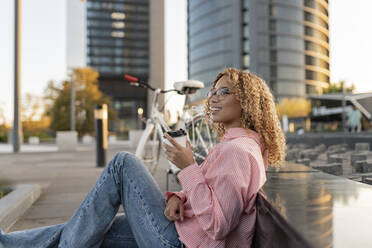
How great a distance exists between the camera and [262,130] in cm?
180

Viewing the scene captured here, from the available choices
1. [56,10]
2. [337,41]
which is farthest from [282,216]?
[56,10]

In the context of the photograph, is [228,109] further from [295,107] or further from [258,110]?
[295,107]

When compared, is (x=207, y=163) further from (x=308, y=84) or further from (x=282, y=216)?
(x=308, y=84)

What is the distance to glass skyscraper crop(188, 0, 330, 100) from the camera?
5191 cm

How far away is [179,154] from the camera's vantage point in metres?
1.62

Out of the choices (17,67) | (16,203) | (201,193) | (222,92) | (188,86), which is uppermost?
(17,67)

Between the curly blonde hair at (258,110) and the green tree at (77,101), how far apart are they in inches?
1367

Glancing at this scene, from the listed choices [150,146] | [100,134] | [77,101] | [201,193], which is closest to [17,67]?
[100,134]

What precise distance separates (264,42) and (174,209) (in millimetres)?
55211

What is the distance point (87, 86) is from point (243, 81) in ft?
117

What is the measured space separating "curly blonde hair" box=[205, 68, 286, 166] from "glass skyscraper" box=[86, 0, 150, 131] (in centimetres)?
7215

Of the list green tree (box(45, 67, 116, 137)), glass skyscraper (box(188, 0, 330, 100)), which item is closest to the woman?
green tree (box(45, 67, 116, 137))

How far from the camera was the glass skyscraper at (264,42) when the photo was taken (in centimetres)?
5191

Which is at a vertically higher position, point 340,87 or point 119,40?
point 119,40
